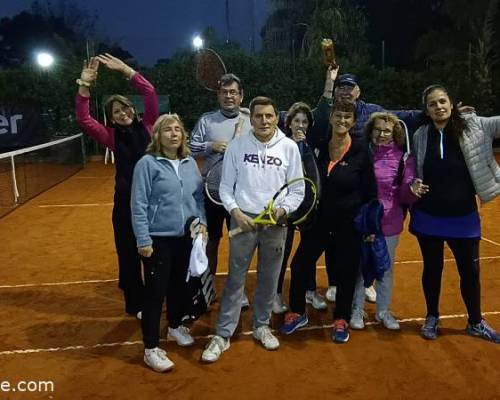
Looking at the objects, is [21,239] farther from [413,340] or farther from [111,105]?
[413,340]

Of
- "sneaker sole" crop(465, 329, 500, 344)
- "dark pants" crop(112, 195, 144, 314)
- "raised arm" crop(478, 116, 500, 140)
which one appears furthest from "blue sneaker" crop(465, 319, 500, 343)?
"dark pants" crop(112, 195, 144, 314)

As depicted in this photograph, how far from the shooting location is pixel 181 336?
423cm

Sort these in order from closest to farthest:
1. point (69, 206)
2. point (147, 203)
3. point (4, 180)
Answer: point (147, 203) → point (69, 206) → point (4, 180)

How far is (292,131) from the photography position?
4.42 m

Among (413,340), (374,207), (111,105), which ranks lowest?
(413,340)

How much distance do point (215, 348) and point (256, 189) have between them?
1.25m

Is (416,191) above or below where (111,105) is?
below

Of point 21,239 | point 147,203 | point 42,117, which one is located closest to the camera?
point 147,203

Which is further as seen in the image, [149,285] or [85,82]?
[85,82]

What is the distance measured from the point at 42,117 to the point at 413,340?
15569 mm

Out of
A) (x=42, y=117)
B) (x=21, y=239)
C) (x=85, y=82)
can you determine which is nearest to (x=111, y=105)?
(x=85, y=82)

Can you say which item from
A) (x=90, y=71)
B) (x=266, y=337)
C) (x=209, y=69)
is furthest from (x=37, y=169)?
(x=266, y=337)

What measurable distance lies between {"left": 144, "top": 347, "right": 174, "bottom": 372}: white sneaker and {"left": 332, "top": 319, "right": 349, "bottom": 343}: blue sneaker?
1331 mm

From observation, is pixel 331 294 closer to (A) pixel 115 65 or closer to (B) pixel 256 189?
(B) pixel 256 189
